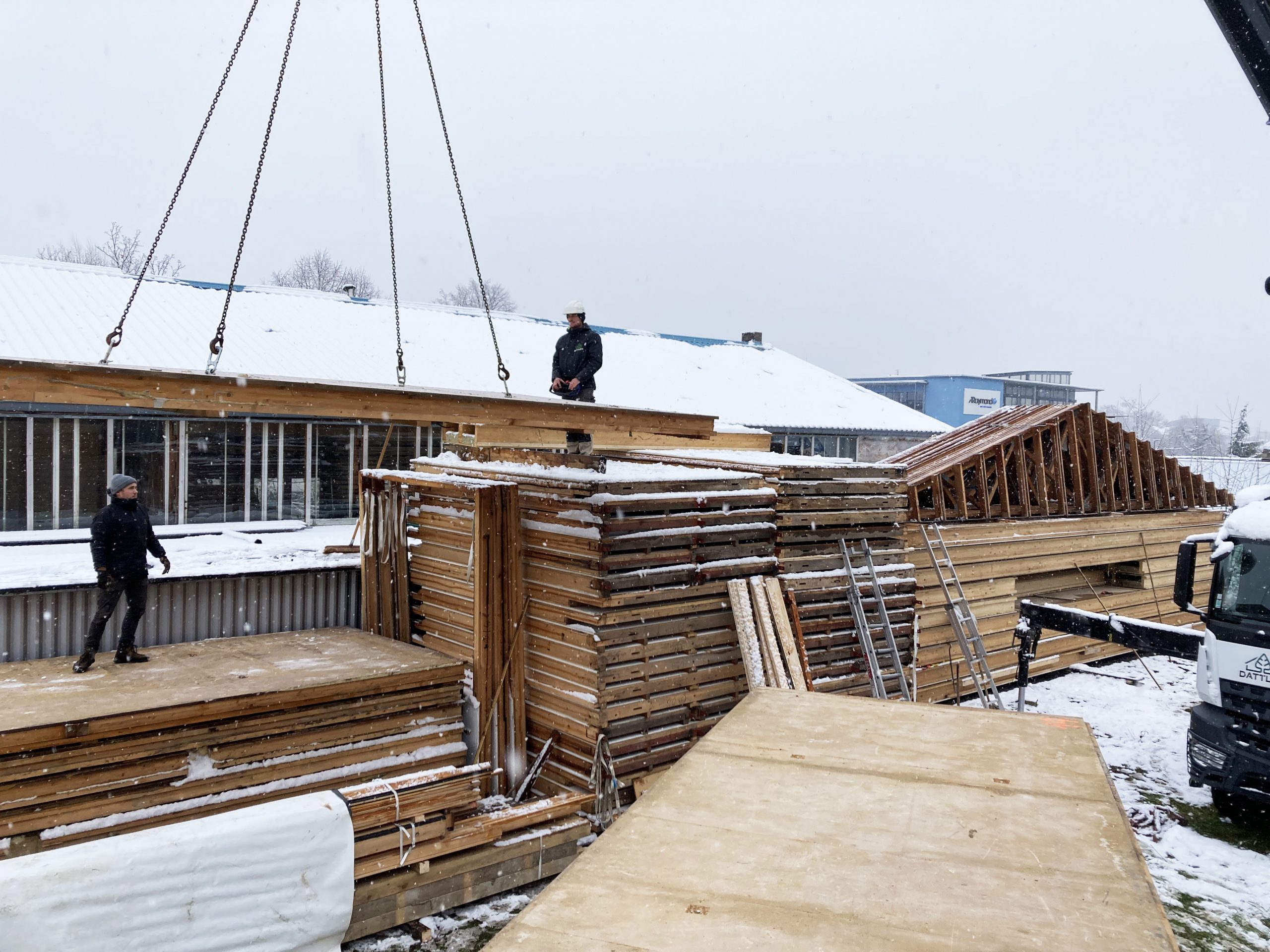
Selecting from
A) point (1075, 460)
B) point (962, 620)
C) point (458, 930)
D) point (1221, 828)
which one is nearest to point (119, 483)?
point (458, 930)

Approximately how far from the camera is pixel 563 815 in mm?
7945

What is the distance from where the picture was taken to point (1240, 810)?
28.9 feet

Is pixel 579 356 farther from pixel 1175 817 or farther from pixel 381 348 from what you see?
pixel 381 348

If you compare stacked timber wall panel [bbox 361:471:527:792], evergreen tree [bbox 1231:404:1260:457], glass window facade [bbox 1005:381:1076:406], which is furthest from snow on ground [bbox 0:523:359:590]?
glass window facade [bbox 1005:381:1076:406]

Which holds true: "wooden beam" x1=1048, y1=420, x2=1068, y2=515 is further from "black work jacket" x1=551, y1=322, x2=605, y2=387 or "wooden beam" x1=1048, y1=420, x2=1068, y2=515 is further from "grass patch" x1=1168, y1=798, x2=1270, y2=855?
"black work jacket" x1=551, y1=322, x2=605, y2=387

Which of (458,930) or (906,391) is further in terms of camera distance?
(906,391)

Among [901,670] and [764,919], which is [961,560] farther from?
[764,919]

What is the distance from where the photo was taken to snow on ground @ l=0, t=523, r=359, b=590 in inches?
385

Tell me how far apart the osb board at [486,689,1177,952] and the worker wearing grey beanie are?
20.8ft

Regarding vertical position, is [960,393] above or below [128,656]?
above

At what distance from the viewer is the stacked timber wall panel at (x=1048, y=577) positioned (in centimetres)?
1156

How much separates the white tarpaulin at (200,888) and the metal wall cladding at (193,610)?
4.67 m

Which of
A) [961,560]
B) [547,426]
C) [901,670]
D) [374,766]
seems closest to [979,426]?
[961,560]

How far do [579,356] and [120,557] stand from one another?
5161 millimetres
